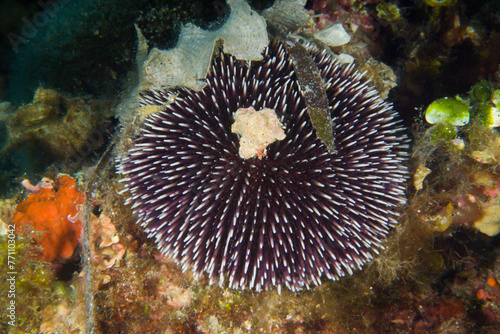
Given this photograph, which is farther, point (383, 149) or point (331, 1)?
point (331, 1)

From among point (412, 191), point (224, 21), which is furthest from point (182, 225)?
point (412, 191)

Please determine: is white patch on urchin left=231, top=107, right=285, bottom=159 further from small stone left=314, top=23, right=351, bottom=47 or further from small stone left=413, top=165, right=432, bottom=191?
small stone left=413, top=165, right=432, bottom=191

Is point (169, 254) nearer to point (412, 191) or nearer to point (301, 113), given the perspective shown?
point (301, 113)

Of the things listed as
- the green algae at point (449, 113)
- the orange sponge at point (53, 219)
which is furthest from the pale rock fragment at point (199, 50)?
the green algae at point (449, 113)

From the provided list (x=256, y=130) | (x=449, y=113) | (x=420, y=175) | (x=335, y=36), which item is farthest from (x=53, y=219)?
(x=449, y=113)

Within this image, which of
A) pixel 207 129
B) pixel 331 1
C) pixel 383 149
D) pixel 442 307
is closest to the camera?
pixel 207 129

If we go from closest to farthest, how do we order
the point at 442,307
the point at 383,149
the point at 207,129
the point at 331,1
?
the point at 207,129 < the point at 383,149 < the point at 442,307 < the point at 331,1

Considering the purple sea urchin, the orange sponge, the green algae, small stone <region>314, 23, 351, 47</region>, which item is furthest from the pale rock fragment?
the green algae
